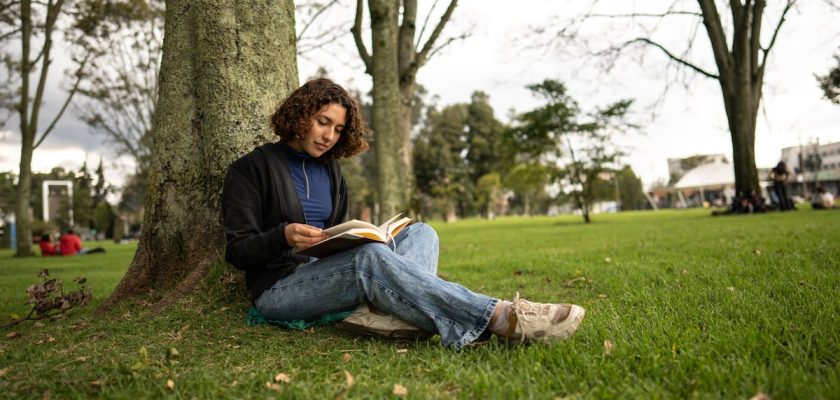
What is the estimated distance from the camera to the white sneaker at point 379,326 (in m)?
2.50

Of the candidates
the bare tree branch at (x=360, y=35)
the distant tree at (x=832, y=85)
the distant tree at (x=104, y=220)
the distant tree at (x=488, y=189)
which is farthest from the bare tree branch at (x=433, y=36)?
the distant tree at (x=104, y=220)

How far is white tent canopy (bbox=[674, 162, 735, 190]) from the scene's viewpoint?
186 feet

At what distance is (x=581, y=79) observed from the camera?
54.2ft

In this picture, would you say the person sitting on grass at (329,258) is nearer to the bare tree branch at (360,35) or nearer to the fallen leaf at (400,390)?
the fallen leaf at (400,390)

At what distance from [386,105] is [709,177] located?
197ft

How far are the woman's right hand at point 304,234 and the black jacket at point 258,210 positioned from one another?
0.60 ft

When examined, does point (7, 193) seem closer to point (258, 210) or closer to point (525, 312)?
point (258, 210)

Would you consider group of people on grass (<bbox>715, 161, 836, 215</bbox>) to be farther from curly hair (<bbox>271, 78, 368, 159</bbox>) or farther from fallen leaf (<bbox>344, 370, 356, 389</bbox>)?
fallen leaf (<bbox>344, 370, 356, 389</bbox>)

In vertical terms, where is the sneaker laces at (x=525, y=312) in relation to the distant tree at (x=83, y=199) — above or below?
below

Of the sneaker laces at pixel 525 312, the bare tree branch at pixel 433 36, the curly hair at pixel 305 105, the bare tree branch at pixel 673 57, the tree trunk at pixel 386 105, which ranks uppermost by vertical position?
the bare tree branch at pixel 673 57

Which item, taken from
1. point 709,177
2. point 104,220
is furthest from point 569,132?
point 104,220

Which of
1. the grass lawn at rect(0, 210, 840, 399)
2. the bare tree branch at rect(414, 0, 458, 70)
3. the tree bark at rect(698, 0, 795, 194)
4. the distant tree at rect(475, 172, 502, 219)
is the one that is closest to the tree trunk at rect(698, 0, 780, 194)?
the tree bark at rect(698, 0, 795, 194)

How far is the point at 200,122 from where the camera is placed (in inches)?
142

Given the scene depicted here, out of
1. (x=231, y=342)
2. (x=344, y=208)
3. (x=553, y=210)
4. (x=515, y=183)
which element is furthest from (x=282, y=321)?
(x=553, y=210)
